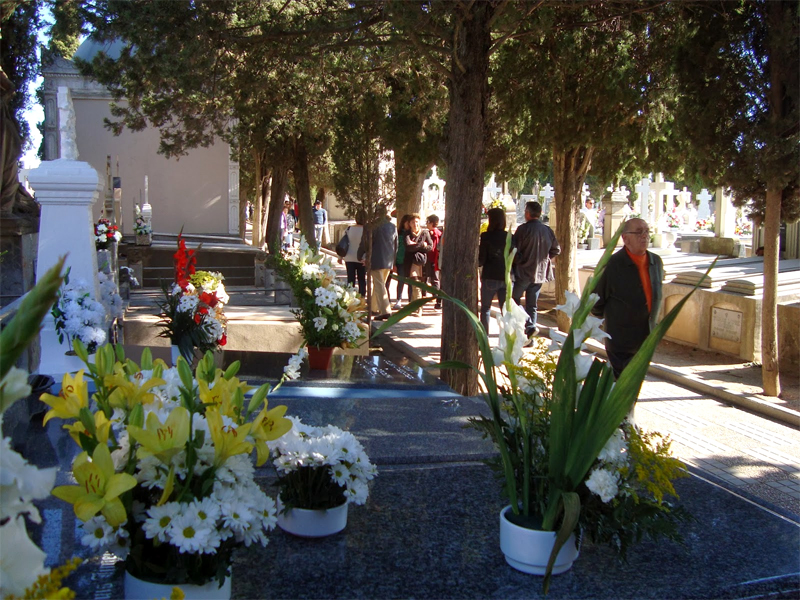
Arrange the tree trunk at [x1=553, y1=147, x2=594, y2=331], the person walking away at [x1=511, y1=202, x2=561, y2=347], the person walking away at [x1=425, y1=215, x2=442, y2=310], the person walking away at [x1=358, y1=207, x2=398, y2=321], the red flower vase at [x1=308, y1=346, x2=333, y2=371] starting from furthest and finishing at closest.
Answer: the person walking away at [x1=425, y1=215, x2=442, y2=310], the person walking away at [x1=358, y1=207, x2=398, y2=321], the tree trunk at [x1=553, y1=147, x2=594, y2=331], the person walking away at [x1=511, y1=202, x2=561, y2=347], the red flower vase at [x1=308, y1=346, x2=333, y2=371]

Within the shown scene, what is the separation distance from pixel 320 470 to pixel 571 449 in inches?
34.5

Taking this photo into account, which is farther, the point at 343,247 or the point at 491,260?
the point at 343,247

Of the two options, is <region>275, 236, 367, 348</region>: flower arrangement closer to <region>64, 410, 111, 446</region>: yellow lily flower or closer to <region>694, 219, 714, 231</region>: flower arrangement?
<region>64, 410, 111, 446</region>: yellow lily flower

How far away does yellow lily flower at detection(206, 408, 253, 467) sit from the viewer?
79.5 inches

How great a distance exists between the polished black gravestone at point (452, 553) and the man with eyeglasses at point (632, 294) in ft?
6.33

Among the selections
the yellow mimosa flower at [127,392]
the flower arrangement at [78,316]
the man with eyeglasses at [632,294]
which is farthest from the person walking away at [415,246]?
the yellow mimosa flower at [127,392]

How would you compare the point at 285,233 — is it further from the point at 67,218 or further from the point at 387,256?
the point at 67,218

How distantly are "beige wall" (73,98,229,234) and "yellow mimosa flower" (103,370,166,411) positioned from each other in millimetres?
17135

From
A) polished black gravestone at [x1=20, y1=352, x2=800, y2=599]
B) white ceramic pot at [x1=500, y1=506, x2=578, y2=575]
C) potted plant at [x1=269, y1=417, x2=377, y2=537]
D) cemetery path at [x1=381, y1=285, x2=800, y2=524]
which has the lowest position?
cemetery path at [x1=381, y1=285, x2=800, y2=524]

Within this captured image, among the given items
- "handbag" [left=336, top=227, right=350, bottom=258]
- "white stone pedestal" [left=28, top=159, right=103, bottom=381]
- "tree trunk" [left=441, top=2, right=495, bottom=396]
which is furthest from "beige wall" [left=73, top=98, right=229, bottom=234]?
"white stone pedestal" [left=28, top=159, right=103, bottom=381]

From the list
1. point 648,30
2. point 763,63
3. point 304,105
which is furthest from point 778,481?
point 304,105

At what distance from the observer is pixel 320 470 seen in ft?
8.95

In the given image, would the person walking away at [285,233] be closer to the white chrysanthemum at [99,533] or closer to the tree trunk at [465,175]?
the tree trunk at [465,175]

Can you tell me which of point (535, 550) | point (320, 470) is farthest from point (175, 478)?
point (535, 550)
